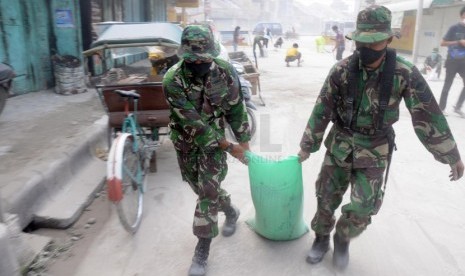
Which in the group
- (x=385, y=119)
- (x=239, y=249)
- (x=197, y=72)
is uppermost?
(x=197, y=72)

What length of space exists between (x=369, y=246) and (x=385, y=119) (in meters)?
1.22

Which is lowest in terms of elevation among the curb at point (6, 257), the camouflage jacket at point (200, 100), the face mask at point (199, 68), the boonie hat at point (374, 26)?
the curb at point (6, 257)

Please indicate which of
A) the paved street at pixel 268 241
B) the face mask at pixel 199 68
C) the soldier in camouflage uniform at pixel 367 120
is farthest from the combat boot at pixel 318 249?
the face mask at pixel 199 68

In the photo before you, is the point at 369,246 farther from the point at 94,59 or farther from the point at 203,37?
the point at 94,59

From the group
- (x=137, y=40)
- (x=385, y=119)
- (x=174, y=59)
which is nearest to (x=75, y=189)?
(x=137, y=40)

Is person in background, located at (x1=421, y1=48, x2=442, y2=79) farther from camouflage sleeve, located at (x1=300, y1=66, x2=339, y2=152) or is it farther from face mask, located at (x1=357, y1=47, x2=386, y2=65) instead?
face mask, located at (x1=357, y1=47, x2=386, y2=65)

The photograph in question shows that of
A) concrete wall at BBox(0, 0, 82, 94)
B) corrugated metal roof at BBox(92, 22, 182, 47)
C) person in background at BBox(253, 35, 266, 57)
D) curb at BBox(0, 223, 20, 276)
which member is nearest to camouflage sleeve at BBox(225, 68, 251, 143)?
curb at BBox(0, 223, 20, 276)

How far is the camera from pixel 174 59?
5301 millimetres

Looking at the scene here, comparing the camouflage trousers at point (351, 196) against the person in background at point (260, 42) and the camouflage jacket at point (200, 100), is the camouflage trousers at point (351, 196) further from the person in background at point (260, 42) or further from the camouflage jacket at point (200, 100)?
the person in background at point (260, 42)

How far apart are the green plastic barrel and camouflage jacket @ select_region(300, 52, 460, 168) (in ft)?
1.30

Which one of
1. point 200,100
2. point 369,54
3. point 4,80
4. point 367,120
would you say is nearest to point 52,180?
point 200,100

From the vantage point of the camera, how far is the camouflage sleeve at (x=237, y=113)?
261 cm

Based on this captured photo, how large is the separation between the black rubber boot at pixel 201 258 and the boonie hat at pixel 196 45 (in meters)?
1.26

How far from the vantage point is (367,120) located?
2.37 m
